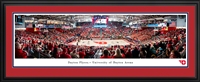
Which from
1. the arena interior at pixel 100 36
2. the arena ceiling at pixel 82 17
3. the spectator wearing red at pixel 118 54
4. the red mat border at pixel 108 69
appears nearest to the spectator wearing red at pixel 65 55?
the arena interior at pixel 100 36

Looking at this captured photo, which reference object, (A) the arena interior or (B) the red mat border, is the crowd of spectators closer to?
(A) the arena interior

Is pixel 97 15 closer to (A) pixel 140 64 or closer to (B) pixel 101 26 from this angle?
(B) pixel 101 26

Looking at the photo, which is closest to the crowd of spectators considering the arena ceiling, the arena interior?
the arena interior

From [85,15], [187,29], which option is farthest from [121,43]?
[187,29]

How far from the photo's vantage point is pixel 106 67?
18.3 ft

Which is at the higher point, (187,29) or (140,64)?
(187,29)

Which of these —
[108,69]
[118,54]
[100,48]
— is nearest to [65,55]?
[100,48]

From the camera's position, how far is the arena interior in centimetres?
562

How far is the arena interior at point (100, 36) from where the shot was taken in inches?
221

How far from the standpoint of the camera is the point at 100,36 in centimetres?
563

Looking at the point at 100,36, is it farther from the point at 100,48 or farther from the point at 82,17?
the point at 82,17
